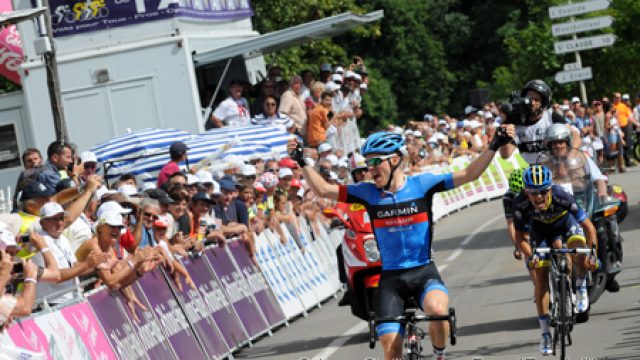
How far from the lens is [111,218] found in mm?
12844

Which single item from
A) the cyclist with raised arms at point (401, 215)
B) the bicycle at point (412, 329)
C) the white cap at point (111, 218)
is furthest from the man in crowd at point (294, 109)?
the bicycle at point (412, 329)

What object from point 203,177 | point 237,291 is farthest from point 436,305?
point 203,177

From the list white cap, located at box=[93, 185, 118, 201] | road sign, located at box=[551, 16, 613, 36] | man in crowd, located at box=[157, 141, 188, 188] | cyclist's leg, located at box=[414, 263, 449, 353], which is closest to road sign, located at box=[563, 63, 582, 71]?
road sign, located at box=[551, 16, 613, 36]

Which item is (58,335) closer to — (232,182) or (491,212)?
(232,182)

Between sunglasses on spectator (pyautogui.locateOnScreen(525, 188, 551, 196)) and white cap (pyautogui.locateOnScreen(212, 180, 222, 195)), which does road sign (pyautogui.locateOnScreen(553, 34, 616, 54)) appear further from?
sunglasses on spectator (pyautogui.locateOnScreen(525, 188, 551, 196))

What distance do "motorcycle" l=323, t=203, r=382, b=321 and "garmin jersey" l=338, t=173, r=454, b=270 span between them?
3189 mm

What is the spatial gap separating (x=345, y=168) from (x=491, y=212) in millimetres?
9753

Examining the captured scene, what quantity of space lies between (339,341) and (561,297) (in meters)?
3.65

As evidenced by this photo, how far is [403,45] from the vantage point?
73.9 m

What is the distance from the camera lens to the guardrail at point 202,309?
11570mm

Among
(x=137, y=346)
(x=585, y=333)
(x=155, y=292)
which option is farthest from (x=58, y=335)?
(x=585, y=333)

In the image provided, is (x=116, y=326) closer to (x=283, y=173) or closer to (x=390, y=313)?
(x=390, y=313)

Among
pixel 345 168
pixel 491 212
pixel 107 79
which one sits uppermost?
pixel 107 79

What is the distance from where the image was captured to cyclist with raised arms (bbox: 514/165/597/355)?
12.8 meters
